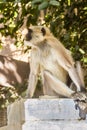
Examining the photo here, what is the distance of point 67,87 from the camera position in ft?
17.9

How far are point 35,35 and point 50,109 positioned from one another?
923 millimetres

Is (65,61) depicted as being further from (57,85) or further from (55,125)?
(55,125)

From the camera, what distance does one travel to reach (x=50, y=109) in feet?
17.0

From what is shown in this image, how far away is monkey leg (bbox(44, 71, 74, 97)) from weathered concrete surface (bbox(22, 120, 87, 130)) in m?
0.35

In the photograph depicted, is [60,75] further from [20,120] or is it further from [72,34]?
[72,34]

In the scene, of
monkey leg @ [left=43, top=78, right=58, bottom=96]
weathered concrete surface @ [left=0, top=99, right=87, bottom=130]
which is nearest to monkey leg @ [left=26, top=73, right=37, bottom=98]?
monkey leg @ [left=43, top=78, right=58, bottom=96]

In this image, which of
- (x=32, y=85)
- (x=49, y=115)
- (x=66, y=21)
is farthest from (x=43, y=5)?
(x=66, y=21)

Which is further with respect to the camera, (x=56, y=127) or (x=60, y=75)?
(x=60, y=75)

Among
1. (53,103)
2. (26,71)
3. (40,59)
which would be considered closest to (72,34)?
(40,59)

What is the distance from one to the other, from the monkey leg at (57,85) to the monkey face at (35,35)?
37cm

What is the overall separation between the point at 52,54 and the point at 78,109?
2.31 ft

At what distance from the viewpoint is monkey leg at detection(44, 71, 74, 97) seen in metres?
5.43

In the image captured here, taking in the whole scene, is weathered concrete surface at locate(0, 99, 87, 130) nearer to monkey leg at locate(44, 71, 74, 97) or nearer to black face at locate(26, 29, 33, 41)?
monkey leg at locate(44, 71, 74, 97)

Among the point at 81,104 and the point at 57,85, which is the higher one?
the point at 57,85
